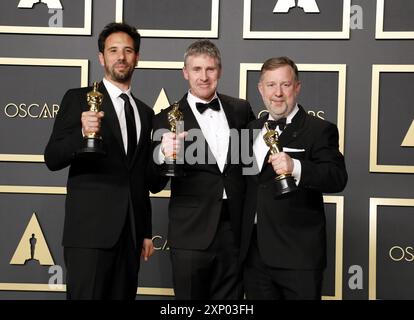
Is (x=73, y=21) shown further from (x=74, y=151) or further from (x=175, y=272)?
(x=175, y=272)

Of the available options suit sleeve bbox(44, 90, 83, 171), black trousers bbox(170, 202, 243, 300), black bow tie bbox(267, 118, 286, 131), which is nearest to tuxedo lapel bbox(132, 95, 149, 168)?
suit sleeve bbox(44, 90, 83, 171)

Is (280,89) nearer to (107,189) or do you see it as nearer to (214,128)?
(214,128)

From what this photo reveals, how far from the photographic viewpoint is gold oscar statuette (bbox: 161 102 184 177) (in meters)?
2.31

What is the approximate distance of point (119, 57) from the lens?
254cm

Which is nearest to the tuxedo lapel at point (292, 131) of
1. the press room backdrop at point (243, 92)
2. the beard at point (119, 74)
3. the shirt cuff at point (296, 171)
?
the shirt cuff at point (296, 171)

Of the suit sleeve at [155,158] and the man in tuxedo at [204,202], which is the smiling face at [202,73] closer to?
the man in tuxedo at [204,202]

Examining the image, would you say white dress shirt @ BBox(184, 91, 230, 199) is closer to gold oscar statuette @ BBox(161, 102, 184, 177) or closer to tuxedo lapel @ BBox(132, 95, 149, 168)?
gold oscar statuette @ BBox(161, 102, 184, 177)

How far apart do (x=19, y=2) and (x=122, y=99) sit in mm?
1265

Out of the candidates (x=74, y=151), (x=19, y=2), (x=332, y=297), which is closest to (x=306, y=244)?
(x=74, y=151)

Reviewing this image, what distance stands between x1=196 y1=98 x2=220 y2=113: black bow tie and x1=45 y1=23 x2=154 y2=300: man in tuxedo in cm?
26

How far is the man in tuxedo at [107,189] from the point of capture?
241cm

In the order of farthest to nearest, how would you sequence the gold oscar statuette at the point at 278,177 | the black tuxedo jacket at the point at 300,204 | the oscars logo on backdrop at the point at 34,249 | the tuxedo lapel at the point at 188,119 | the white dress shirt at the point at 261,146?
the oscars logo on backdrop at the point at 34,249
the tuxedo lapel at the point at 188,119
the white dress shirt at the point at 261,146
the black tuxedo jacket at the point at 300,204
the gold oscar statuette at the point at 278,177

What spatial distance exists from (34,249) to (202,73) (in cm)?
154

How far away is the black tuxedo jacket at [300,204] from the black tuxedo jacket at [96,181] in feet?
1.53
